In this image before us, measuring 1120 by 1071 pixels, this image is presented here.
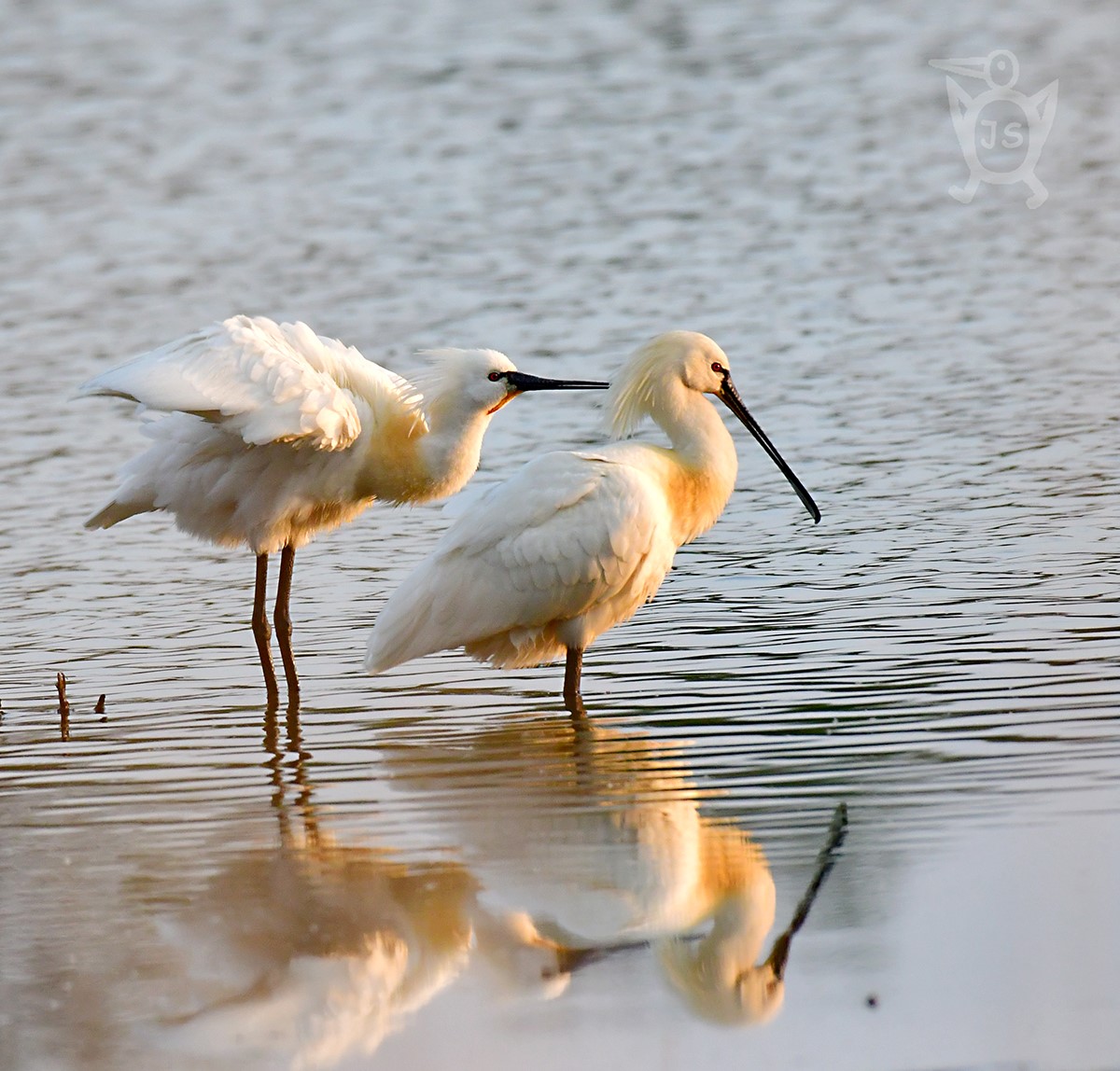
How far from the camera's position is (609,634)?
10281 millimetres

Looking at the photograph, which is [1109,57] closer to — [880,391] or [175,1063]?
[880,391]

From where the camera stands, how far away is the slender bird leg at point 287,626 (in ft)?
31.0

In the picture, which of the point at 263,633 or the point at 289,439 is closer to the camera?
the point at 289,439

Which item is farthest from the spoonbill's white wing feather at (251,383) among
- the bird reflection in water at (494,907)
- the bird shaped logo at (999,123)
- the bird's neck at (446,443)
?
the bird shaped logo at (999,123)

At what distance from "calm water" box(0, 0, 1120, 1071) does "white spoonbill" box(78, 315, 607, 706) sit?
61 cm

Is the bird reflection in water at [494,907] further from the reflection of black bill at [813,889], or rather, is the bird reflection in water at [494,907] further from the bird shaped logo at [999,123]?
the bird shaped logo at [999,123]

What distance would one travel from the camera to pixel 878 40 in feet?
84.8

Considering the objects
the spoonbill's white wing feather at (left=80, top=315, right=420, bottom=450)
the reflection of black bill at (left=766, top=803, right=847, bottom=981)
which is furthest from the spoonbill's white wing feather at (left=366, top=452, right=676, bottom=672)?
the reflection of black bill at (left=766, top=803, right=847, bottom=981)

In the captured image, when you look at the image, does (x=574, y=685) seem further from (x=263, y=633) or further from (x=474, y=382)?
(x=474, y=382)

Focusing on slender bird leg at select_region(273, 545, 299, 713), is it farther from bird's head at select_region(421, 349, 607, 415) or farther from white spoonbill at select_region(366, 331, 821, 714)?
bird's head at select_region(421, 349, 607, 415)

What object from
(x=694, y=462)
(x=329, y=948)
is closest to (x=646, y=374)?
(x=694, y=462)

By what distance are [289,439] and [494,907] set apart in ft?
12.6

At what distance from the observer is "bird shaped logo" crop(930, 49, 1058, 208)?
20125mm

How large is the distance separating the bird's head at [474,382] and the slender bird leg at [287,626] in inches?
40.8
